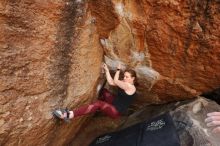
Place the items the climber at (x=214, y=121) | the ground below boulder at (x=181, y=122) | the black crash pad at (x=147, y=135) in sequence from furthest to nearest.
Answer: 1. the ground below boulder at (x=181, y=122)
2. the black crash pad at (x=147, y=135)
3. the climber at (x=214, y=121)

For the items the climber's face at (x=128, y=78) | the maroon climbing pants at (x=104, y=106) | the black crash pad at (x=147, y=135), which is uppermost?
the climber's face at (x=128, y=78)

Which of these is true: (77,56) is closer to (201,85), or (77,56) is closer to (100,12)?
(100,12)

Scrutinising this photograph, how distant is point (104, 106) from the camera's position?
5.09m

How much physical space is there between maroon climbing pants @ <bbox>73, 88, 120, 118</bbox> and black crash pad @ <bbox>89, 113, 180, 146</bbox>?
1.21 ft

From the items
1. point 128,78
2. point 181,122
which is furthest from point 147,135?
point 128,78

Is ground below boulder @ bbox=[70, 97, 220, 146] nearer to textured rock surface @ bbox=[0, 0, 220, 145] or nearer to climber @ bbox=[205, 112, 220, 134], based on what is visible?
climber @ bbox=[205, 112, 220, 134]

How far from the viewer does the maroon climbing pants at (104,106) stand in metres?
4.86

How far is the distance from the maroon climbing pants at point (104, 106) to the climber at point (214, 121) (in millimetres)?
1133

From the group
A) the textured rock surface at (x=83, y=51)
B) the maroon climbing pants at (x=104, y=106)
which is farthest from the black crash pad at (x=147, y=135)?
the textured rock surface at (x=83, y=51)

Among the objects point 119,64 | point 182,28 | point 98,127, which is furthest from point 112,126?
point 182,28

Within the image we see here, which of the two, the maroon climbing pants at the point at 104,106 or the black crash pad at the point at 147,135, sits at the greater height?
the maroon climbing pants at the point at 104,106

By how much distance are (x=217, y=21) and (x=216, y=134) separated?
155cm

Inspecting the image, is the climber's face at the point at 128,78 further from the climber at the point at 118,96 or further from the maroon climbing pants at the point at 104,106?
the maroon climbing pants at the point at 104,106

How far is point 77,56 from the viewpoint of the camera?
14.9ft
